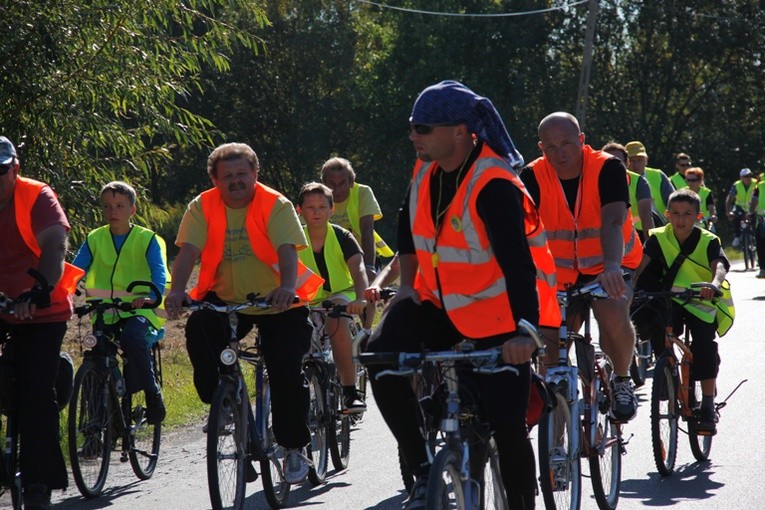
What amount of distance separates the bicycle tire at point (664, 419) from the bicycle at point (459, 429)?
3.20 m

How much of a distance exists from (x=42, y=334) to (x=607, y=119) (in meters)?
40.2

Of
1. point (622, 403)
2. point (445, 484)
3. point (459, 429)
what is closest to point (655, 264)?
point (622, 403)

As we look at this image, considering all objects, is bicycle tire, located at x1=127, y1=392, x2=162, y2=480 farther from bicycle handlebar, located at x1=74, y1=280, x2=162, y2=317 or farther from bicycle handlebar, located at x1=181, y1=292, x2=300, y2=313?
bicycle handlebar, located at x1=181, y1=292, x2=300, y2=313

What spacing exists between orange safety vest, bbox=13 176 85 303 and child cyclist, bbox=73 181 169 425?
1.88m

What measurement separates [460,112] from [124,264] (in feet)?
14.2

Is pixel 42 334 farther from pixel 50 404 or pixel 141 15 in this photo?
pixel 141 15

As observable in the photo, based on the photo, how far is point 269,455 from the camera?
23.5ft

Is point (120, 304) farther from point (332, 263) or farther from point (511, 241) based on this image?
point (511, 241)

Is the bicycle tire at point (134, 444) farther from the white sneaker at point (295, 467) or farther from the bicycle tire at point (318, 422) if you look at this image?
the white sneaker at point (295, 467)

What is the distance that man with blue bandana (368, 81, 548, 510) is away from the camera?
4.87m

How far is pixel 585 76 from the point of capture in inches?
1346

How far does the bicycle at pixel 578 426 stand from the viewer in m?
6.33

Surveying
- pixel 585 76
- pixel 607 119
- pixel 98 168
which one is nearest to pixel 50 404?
pixel 98 168

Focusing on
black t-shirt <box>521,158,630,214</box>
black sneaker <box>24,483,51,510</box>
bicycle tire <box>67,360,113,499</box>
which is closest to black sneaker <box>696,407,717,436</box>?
black t-shirt <box>521,158,630,214</box>
